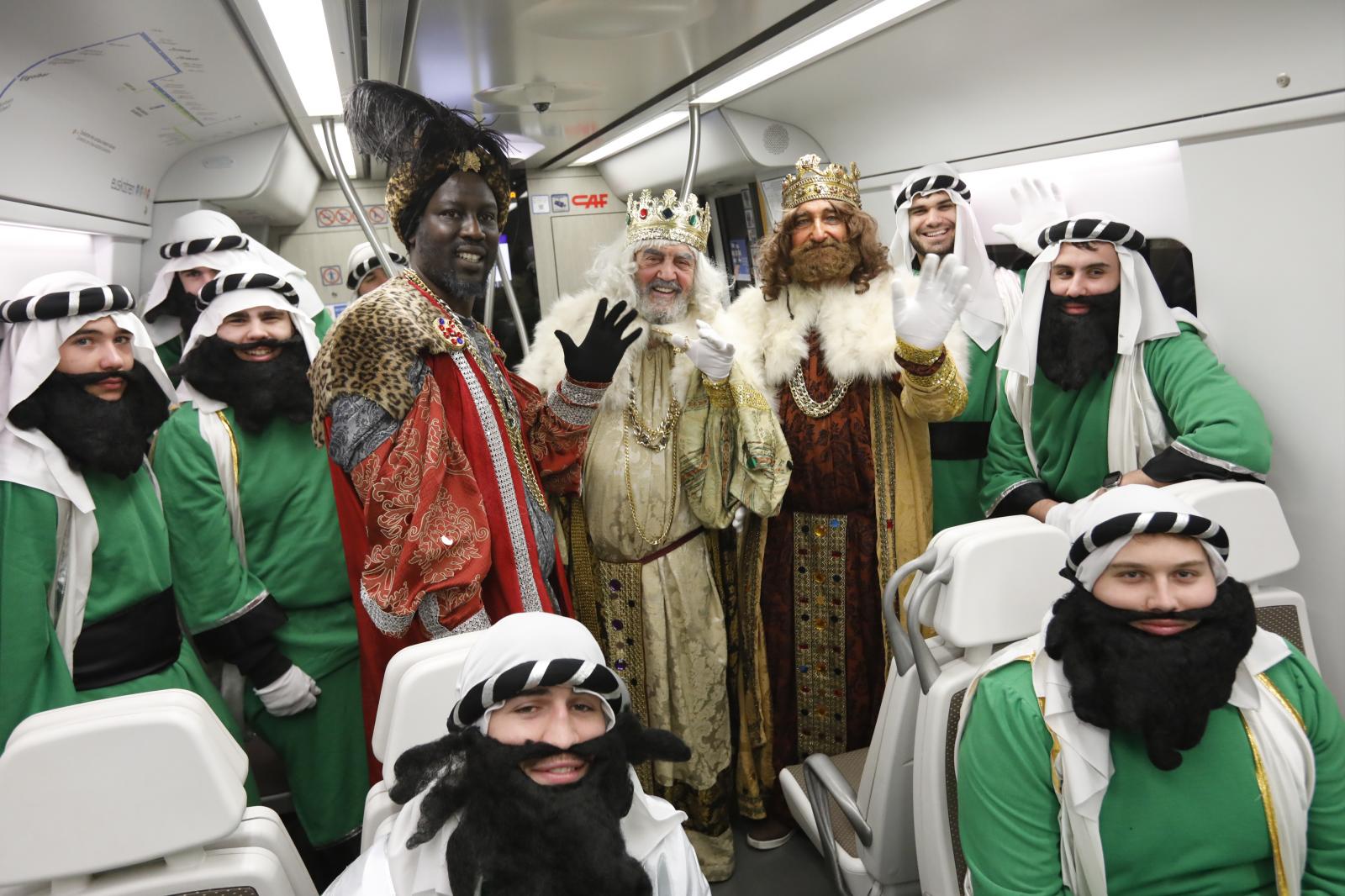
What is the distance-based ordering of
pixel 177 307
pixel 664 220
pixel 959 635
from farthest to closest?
pixel 177 307 → pixel 664 220 → pixel 959 635

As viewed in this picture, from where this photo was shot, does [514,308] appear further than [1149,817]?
Yes

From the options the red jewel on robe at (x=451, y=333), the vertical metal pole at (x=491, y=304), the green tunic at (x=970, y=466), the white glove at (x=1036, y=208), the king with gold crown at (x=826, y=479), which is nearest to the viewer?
the red jewel on robe at (x=451, y=333)

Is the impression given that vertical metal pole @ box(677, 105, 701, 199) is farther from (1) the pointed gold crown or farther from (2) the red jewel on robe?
(2) the red jewel on robe

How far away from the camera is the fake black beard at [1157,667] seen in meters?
1.76

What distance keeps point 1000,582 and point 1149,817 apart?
563 millimetres

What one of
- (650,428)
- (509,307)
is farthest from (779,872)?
(509,307)

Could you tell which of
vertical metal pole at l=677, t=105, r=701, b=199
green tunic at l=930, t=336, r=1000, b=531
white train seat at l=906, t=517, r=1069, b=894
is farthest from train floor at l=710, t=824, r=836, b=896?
vertical metal pole at l=677, t=105, r=701, b=199

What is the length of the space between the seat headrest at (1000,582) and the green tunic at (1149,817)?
23cm

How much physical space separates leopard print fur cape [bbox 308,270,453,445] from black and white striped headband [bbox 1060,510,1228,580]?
1640mm

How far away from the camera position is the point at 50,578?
93.2 inches

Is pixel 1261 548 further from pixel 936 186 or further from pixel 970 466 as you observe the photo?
pixel 936 186

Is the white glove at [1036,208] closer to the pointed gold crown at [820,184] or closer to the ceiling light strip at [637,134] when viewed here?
the pointed gold crown at [820,184]

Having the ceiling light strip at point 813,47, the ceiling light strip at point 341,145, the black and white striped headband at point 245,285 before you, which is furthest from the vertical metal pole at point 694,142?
the black and white striped headband at point 245,285

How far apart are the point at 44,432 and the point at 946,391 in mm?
2689
